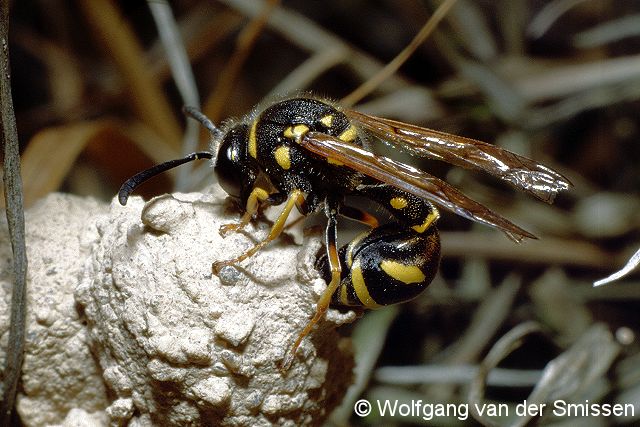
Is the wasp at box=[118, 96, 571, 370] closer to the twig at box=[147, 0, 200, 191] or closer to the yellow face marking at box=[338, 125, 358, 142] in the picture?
the yellow face marking at box=[338, 125, 358, 142]

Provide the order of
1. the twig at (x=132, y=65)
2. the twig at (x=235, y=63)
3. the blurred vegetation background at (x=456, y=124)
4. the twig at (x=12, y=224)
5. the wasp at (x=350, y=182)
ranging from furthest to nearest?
the twig at (x=132, y=65), the twig at (x=235, y=63), the blurred vegetation background at (x=456, y=124), the wasp at (x=350, y=182), the twig at (x=12, y=224)

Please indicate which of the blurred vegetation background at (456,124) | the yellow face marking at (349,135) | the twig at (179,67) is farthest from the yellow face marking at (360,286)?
the twig at (179,67)

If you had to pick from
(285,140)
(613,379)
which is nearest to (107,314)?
(285,140)

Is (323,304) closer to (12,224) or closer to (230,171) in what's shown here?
(230,171)

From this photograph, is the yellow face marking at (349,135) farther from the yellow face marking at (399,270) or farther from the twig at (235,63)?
the twig at (235,63)

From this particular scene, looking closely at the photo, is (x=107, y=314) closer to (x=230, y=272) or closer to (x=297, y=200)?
(x=230, y=272)

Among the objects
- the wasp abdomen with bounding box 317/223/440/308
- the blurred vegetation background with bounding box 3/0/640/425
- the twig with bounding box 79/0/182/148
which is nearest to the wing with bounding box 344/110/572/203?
the wasp abdomen with bounding box 317/223/440/308
